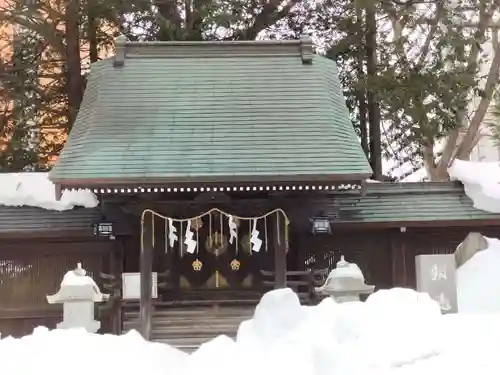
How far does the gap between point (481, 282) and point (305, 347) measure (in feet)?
16.8

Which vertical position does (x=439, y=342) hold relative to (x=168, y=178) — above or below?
below

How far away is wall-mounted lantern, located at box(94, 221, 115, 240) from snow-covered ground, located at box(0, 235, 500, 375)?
3.91 meters

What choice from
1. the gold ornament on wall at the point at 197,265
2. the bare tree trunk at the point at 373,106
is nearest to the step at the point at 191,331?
the gold ornament on wall at the point at 197,265

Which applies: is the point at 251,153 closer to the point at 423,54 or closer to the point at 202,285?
the point at 202,285

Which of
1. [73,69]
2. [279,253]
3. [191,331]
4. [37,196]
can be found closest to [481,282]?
[279,253]

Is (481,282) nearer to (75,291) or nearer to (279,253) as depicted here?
(279,253)

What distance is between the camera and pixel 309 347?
680 cm

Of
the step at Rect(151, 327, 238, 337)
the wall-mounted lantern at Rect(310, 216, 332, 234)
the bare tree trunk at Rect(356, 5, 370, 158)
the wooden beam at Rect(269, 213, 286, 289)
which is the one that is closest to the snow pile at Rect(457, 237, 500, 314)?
the wall-mounted lantern at Rect(310, 216, 332, 234)

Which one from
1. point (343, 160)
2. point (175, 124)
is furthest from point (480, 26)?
point (175, 124)

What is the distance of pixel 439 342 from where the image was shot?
7.03 meters

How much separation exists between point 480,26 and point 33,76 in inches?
490

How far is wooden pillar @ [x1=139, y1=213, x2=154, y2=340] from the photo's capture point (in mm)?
11072

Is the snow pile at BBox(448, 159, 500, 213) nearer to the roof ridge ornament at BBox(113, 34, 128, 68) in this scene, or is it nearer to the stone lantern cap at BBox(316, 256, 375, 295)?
the stone lantern cap at BBox(316, 256, 375, 295)

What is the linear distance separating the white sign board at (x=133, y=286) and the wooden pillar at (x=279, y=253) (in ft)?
7.17
